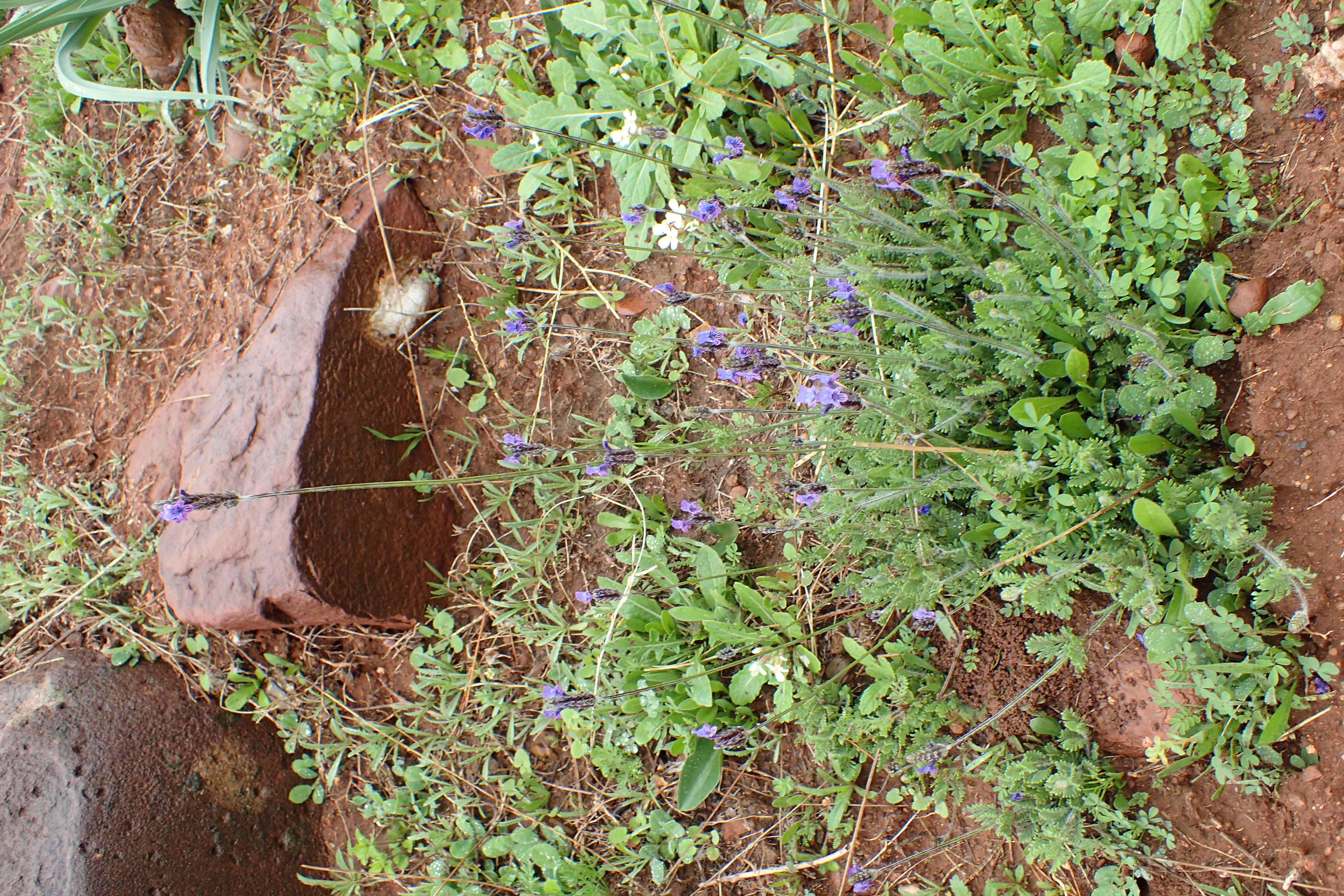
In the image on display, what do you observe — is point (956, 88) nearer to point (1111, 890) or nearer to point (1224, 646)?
point (1224, 646)

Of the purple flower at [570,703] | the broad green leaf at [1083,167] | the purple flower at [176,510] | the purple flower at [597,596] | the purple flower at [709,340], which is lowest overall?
the purple flower at [597,596]

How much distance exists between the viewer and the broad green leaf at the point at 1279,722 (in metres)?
1.81

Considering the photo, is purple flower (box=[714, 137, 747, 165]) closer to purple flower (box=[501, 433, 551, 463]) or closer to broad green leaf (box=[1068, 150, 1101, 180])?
broad green leaf (box=[1068, 150, 1101, 180])

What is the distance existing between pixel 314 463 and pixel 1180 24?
8.63 feet

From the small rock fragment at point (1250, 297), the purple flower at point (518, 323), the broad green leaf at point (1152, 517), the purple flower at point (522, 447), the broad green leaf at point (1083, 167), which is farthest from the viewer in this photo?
the purple flower at point (518, 323)

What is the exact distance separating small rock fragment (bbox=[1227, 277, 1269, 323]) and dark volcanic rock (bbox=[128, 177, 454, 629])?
2437mm

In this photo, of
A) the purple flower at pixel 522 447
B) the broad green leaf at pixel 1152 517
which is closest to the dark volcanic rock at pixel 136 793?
the purple flower at pixel 522 447

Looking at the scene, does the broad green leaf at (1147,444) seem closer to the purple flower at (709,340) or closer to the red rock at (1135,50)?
the red rock at (1135,50)

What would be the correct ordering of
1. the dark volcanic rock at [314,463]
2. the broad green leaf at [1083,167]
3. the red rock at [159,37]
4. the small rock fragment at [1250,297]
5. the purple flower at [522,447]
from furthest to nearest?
the red rock at [159,37] → the dark volcanic rock at [314,463] → the purple flower at [522,447] → the broad green leaf at [1083,167] → the small rock fragment at [1250,297]

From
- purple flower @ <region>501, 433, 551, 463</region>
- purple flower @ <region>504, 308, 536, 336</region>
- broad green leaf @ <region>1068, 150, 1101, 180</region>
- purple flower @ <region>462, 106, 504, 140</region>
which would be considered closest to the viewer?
broad green leaf @ <region>1068, 150, 1101, 180</region>

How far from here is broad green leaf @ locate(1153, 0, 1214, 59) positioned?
74.5 inches

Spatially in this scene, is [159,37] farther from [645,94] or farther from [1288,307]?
[1288,307]

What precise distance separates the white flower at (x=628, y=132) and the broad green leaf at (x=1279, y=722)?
2.11 m

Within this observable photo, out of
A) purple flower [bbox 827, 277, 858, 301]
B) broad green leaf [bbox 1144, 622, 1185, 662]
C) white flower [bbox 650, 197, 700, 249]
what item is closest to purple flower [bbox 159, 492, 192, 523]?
white flower [bbox 650, 197, 700, 249]
